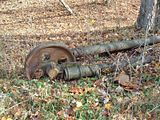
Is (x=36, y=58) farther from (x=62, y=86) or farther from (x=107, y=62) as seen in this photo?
(x=107, y=62)

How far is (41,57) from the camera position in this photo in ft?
17.0

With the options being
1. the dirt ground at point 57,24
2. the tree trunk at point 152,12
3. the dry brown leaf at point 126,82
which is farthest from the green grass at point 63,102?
the tree trunk at point 152,12

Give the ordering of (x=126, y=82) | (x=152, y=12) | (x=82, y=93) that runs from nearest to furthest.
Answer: (x=82, y=93) → (x=126, y=82) → (x=152, y=12)

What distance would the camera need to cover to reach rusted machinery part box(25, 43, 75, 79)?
16.7 feet

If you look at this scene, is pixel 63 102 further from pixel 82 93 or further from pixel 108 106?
pixel 108 106

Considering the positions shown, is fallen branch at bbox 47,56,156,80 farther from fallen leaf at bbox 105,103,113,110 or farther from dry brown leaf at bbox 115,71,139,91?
fallen leaf at bbox 105,103,113,110

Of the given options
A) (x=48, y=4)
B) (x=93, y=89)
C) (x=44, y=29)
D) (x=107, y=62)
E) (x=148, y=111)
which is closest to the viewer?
(x=148, y=111)

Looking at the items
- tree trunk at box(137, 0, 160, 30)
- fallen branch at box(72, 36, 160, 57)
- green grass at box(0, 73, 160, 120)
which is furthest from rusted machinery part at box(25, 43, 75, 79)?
tree trunk at box(137, 0, 160, 30)

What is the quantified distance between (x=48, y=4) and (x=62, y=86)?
25.7 ft

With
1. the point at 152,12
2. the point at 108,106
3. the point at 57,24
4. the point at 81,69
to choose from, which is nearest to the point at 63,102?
the point at 108,106

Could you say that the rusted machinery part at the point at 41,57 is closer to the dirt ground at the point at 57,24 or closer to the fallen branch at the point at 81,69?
the fallen branch at the point at 81,69

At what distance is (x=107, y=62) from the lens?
5.61m

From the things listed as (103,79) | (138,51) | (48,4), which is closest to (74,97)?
(103,79)

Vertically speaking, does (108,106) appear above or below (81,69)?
below
